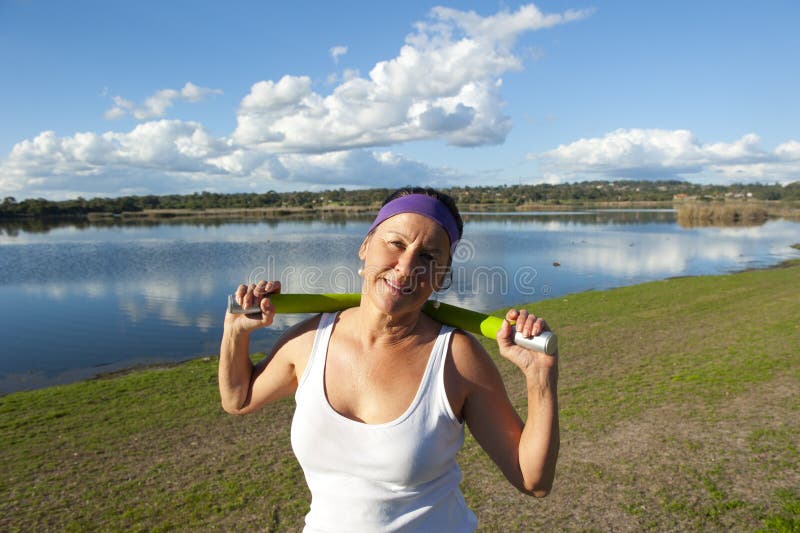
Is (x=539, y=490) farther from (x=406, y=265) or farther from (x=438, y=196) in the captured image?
(x=438, y=196)

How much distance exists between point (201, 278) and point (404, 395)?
31.7 meters

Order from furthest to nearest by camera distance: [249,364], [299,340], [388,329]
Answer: [249,364]
[299,340]
[388,329]

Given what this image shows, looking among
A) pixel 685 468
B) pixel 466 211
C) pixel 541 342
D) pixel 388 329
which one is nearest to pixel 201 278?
pixel 685 468

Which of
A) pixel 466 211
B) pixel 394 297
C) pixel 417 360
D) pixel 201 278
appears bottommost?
pixel 201 278

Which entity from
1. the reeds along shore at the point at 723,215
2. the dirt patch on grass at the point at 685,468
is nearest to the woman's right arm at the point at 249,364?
the dirt patch on grass at the point at 685,468

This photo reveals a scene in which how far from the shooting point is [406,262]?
1.82m

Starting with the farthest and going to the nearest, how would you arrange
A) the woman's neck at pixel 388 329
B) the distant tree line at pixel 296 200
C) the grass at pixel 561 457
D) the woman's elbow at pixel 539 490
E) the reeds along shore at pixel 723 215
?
the distant tree line at pixel 296 200 → the reeds along shore at pixel 723 215 → the grass at pixel 561 457 → the woman's neck at pixel 388 329 → the woman's elbow at pixel 539 490

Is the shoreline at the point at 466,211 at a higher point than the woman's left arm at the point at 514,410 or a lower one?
higher

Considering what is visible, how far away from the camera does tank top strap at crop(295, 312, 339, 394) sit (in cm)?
189

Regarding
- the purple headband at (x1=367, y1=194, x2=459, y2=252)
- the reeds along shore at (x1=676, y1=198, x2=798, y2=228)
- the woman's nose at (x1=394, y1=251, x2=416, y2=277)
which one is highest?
the purple headband at (x1=367, y1=194, x2=459, y2=252)

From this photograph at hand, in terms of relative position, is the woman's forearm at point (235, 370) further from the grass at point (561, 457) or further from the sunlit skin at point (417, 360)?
the grass at point (561, 457)

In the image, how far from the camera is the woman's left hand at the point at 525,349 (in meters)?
1.70

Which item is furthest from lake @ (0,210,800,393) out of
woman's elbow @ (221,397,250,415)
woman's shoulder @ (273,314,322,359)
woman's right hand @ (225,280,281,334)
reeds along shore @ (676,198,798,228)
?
reeds along shore @ (676,198,798,228)

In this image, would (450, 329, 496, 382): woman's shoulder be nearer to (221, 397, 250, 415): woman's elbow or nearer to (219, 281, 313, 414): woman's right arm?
(219, 281, 313, 414): woman's right arm
